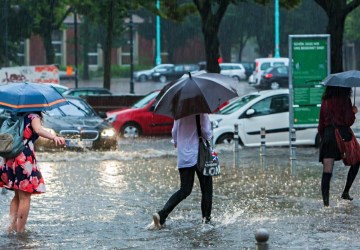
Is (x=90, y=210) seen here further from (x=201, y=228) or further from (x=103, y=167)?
(x=103, y=167)

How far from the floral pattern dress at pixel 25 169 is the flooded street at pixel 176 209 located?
0.55 metres

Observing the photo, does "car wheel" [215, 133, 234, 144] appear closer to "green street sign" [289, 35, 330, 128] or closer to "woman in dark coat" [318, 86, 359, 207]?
"green street sign" [289, 35, 330, 128]

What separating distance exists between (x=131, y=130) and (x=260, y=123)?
6.85 m

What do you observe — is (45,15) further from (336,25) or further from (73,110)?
(336,25)

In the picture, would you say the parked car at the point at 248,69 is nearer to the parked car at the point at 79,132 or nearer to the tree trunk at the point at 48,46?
the tree trunk at the point at 48,46

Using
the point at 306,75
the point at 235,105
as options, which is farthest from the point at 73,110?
the point at 306,75

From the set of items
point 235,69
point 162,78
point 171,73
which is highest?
point 235,69

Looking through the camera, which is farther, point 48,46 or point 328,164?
point 48,46

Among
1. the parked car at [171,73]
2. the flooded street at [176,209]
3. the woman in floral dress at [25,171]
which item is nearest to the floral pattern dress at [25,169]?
the woman in floral dress at [25,171]

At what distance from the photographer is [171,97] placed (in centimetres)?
1200

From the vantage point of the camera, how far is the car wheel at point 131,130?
1222 inches

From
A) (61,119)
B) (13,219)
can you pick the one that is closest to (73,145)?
(61,119)

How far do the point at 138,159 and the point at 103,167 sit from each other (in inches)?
91.0

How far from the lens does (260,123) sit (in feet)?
82.3
